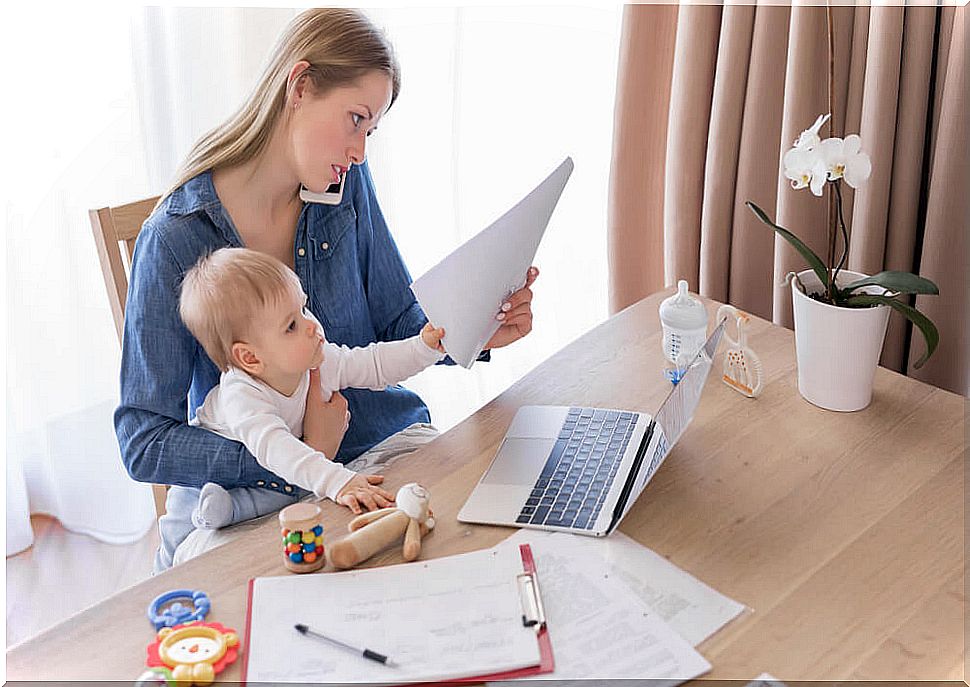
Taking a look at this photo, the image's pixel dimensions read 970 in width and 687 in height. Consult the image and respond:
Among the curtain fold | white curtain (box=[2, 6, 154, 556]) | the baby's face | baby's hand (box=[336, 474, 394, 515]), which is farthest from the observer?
white curtain (box=[2, 6, 154, 556])

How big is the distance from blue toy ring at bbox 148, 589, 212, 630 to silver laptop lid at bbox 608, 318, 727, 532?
1.41 ft

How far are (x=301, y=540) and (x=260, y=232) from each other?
1.79 ft

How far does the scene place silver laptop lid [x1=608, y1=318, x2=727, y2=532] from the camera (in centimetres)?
115

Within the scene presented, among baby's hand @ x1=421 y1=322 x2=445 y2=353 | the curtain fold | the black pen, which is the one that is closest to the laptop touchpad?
baby's hand @ x1=421 y1=322 x2=445 y2=353

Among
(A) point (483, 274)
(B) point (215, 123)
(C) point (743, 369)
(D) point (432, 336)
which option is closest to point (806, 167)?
(C) point (743, 369)

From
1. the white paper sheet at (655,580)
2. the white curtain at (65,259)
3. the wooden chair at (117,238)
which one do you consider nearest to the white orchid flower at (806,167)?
the white paper sheet at (655,580)

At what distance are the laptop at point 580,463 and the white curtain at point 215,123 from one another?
1.12m

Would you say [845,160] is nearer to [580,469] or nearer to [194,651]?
[580,469]

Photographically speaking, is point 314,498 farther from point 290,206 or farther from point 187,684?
point 290,206

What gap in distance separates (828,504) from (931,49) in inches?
30.3

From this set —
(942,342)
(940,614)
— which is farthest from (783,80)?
(940,614)

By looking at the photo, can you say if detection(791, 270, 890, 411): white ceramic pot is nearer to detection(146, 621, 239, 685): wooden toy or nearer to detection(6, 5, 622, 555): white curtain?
detection(146, 621, 239, 685): wooden toy

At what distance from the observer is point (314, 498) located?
1.24 m

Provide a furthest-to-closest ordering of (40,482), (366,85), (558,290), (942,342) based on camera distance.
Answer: (558,290) < (40,482) < (942,342) < (366,85)
